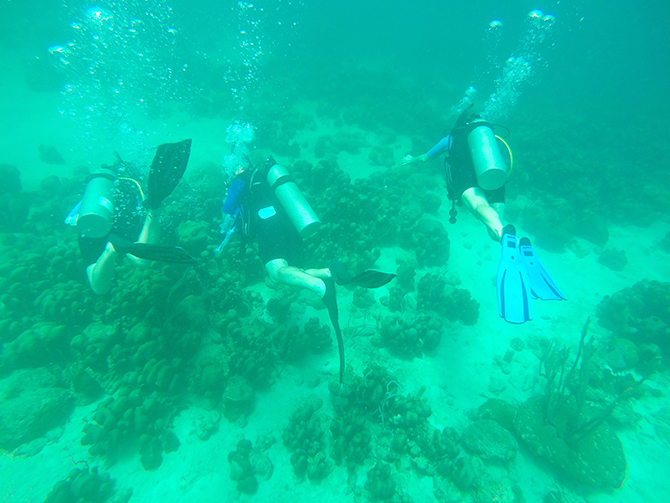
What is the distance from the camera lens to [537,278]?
12.4ft

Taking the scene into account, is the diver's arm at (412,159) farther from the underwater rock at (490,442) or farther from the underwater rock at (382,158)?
the underwater rock at (382,158)

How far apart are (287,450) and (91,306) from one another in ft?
14.8

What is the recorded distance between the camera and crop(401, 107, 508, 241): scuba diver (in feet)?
14.3

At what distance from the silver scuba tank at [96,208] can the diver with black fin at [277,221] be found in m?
1.75

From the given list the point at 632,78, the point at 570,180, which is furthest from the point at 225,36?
the point at 632,78

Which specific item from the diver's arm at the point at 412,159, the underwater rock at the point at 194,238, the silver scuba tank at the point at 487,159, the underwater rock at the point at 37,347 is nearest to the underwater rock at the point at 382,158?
the diver's arm at the point at 412,159

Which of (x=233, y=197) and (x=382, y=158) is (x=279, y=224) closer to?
(x=233, y=197)

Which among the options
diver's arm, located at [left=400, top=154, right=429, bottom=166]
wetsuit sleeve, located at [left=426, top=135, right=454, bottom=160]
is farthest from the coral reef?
wetsuit sleeve, located at [left=426, top=135, right=454, bottom=160]

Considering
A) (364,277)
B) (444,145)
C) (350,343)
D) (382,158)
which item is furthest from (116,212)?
(382,158)

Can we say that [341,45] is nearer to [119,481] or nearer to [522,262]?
[522,262]

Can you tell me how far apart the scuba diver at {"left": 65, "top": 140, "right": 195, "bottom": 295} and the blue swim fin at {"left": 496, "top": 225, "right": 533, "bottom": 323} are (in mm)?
5213

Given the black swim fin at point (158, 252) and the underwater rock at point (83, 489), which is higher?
the black swim fin at point (158, 252)

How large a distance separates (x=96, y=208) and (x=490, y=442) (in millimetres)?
7433

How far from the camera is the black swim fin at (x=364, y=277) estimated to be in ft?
12.8
